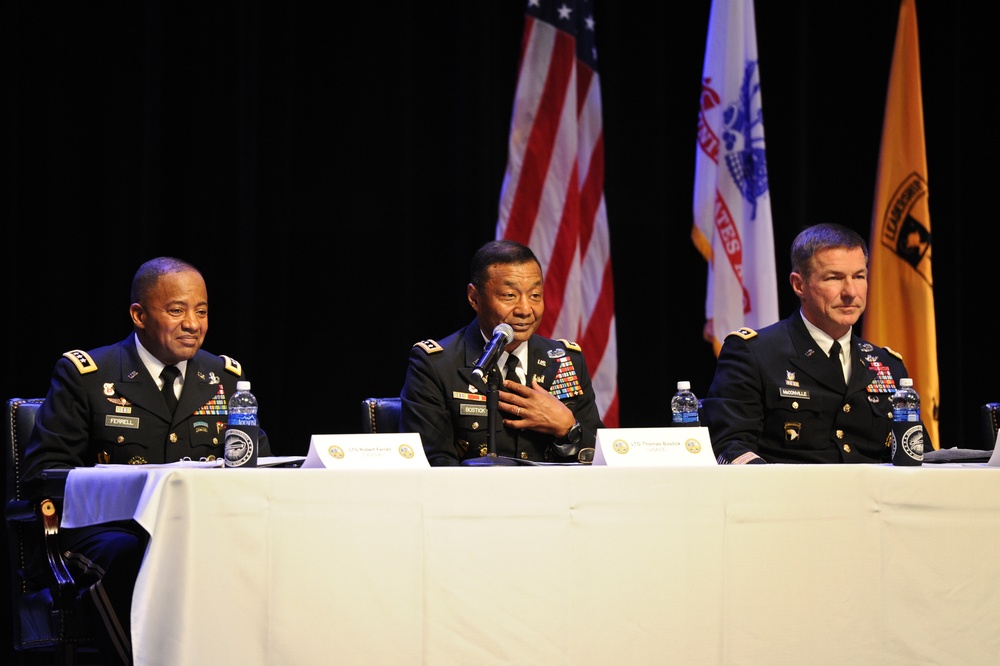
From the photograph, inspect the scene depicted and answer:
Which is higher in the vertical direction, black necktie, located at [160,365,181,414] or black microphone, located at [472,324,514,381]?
black microphone, located at [472,324,514,381]

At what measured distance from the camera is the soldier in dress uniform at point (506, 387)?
3.49 meters

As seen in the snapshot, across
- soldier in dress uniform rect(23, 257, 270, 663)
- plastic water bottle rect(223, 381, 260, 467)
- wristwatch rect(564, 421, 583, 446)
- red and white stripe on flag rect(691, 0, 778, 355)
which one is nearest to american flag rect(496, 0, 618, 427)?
red and white stripe on flag rect(691, 0, 778, 355)

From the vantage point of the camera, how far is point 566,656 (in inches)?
93.7

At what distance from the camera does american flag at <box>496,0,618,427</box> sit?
4941mm

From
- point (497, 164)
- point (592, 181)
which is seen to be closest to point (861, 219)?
point (592, 181)

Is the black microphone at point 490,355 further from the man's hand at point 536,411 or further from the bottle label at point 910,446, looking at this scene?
the bottle label at point 910,446

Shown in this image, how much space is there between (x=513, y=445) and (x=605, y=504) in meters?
1.15

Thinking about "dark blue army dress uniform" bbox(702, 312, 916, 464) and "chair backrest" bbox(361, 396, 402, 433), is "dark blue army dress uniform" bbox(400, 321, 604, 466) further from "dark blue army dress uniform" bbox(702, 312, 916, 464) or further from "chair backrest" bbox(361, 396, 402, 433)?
"dark blue army dress uniform" bbox(702, 312, 916, 464)

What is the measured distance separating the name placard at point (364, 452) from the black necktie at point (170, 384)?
1186mm

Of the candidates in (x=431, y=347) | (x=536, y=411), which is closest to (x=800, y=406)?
(x=536, y=411)

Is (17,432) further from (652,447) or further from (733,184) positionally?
(733,184)

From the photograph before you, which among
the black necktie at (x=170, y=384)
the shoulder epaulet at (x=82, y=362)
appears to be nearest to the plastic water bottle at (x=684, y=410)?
the black necktie at (x=170, y=384)

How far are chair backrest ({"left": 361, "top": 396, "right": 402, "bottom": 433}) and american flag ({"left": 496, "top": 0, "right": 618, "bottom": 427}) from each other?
1313mm

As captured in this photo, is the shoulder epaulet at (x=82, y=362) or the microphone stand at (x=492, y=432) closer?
the microphone stand at (x=492, y=432)
